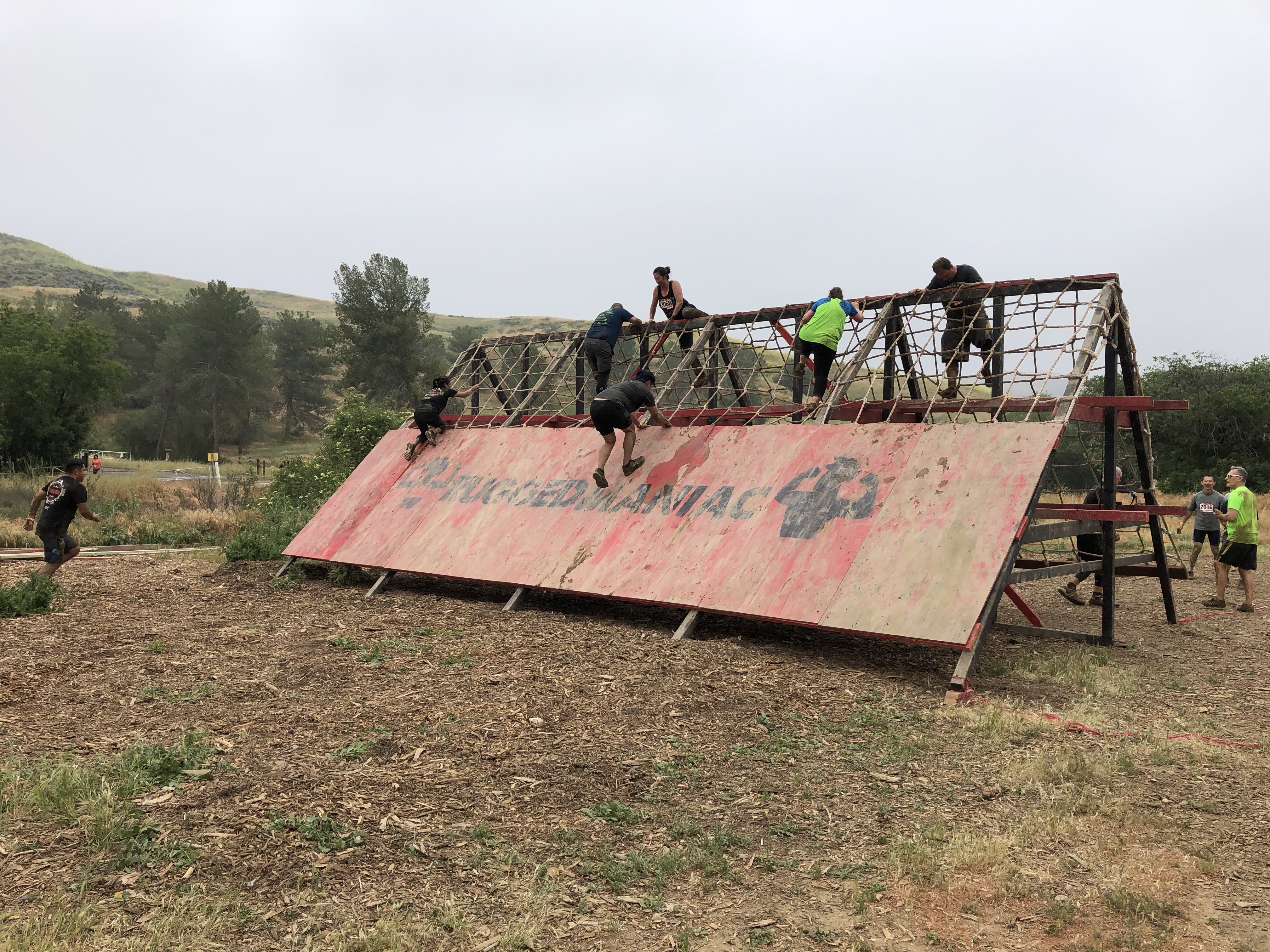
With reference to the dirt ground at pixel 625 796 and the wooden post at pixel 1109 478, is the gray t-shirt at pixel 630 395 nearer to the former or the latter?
the dirt ground at pixel 625 796

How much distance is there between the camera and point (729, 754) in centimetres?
598

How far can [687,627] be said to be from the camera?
888cm

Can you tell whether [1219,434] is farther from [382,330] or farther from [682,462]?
[382,330]

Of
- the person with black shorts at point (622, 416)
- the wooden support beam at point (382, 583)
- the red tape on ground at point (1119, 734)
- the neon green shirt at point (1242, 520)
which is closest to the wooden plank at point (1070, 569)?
the red tape on ground at point (1119, 734)

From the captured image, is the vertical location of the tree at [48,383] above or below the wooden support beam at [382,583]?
above

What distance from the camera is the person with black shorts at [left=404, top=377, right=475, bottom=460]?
45.6 feet

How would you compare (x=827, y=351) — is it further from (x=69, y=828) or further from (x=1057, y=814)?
(x=69, y=828)

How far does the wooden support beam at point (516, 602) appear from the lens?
34.6ft

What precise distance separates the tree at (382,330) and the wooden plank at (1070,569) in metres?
52.2

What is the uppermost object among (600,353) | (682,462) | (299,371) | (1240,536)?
(299,371)

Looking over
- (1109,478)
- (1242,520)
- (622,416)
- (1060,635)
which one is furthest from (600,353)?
(1242,520)

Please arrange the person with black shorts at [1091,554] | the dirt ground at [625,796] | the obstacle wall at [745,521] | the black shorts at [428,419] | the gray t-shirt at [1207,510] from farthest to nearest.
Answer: the black shorts at [428,419] < the gray t-shirt at [1207,510] < the person with black shorts at [1091,554] < the obstacle wall at [745,521] < the dirt ground at [625,796]

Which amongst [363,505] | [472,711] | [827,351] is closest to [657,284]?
[827,351]

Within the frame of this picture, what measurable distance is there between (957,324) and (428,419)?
789 cm
